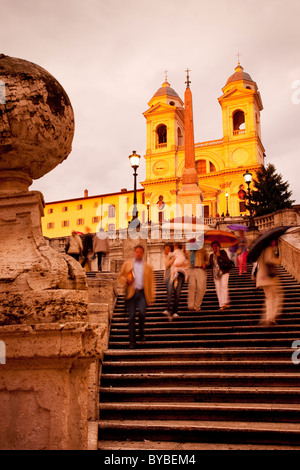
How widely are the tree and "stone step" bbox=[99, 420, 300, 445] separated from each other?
3140 cm

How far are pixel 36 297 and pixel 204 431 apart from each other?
337 cm

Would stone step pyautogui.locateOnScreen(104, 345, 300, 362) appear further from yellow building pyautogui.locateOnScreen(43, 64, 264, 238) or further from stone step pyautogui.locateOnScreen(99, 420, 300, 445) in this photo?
yellow building pyautogui.locateOnScreen(43, 64, 264, 238)

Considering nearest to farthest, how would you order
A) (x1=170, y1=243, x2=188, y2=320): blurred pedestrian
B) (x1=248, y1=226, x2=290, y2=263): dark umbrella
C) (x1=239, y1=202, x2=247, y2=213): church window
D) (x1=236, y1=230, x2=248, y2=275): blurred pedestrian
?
(x1=248, y1=226, x2=290, y2=263): dark umbrella < (x1=170, y1=243, x2=188, y2=320): blurred pedestrian < (x1=236, y1=230, x2=248, y2=275): blurred pedestrian < (x1=239, y1=202, x2=247, y2=213): church window

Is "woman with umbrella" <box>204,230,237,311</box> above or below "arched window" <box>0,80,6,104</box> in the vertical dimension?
below

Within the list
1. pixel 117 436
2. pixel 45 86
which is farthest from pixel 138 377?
pixel 45 86

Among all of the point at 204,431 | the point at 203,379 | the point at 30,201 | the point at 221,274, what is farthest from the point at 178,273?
the point at 30,201

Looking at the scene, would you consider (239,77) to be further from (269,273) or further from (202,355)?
(202,355)

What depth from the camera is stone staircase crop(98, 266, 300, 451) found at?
4.92 metres

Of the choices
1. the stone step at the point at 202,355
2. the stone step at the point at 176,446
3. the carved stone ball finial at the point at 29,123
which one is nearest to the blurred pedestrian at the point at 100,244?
the stone step at the point at 202,355

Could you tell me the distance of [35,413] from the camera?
2299mm

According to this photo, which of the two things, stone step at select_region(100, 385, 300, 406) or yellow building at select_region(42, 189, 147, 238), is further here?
yellow building at select_region(42, 189, 147, 238)

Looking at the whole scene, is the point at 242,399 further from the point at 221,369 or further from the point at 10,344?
the point at 10,344

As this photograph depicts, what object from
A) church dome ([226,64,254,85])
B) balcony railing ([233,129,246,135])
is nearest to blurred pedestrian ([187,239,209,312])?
balcony railing ([233,129,246,135])

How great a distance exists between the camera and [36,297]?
2426mm
